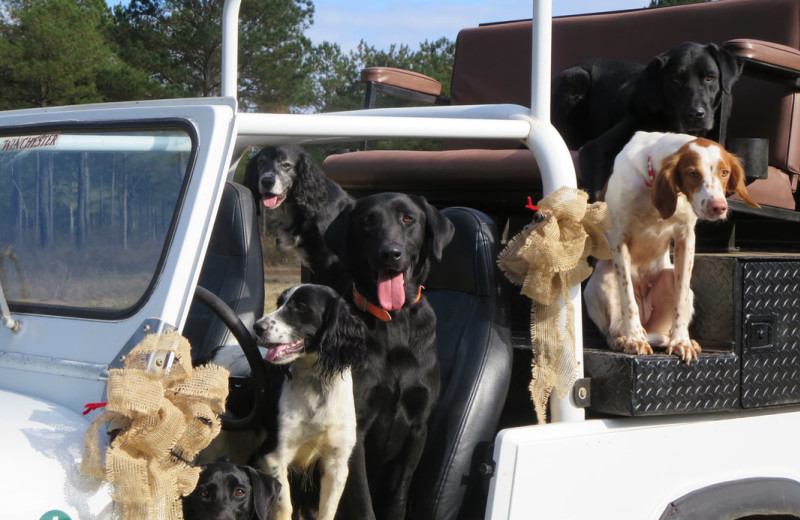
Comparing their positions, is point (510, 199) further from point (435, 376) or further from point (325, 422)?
point (325, 422)

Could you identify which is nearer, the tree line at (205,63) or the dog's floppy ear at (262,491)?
the dog's floppy ear at (262,491)

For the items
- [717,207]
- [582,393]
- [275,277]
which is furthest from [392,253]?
[275,277]

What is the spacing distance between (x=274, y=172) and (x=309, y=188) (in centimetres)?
26

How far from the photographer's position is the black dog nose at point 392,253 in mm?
2701

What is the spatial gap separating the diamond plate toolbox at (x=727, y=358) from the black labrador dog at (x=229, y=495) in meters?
0.91

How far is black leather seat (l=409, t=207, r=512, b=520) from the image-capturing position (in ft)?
8.42

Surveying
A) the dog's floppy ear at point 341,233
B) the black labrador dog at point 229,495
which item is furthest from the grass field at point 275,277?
the black labrador dog at point 229,495

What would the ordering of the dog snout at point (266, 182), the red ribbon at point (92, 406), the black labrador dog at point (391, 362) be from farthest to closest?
the dog snout at point (266, 182) < the black labrador dog at point (391, 362) < the red ribbon at point (92, 406)

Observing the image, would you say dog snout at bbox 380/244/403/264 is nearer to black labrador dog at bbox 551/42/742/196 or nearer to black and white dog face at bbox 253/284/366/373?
black and white dog face at bbox 253/284/366/373

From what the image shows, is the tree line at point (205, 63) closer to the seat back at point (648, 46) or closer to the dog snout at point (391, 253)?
the seat back at point (648, 46)

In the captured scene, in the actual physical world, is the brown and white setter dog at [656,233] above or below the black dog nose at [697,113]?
below

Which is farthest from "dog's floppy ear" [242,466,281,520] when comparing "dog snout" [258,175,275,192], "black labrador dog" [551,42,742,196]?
"dog snout" [258,175,275,192]

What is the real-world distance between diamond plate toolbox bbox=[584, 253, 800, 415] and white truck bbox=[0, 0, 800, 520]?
0.16 feet

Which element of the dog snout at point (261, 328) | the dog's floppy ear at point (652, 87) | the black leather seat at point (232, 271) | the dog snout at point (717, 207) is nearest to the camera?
the dog snout at point (261, 328)
